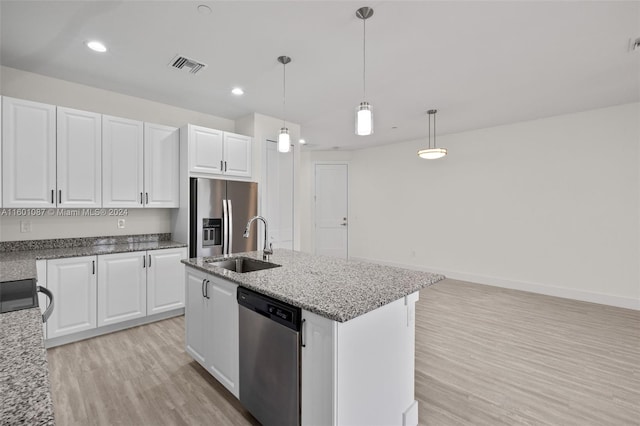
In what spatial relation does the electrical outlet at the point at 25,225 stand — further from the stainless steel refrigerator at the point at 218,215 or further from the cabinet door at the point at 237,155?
the cabinet door at the point at 237,155

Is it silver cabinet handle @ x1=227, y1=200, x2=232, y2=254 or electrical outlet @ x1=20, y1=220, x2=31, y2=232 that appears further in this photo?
silver cabinet handle @ x1=227, y1=200, x2=232, y2=254

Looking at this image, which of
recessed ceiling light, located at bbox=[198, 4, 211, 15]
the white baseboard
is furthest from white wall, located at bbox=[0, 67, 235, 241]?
the white baseboard

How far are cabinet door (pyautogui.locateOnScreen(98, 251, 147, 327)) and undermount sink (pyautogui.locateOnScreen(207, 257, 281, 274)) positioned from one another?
4.46 feet

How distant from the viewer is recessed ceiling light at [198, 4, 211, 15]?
6.74 ft

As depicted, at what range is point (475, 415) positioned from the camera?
1.94m

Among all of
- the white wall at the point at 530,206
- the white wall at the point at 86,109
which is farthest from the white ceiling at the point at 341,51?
the white wall at the point at 530,206

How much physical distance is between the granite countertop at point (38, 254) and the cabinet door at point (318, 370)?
6.17 ft

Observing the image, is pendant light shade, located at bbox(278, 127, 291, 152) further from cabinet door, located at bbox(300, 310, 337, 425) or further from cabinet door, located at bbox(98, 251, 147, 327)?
cabinet door, located at bbox(98, 251, 147, 327)

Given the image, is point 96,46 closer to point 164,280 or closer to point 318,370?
point 164,280

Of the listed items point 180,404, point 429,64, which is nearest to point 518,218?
point 429,64

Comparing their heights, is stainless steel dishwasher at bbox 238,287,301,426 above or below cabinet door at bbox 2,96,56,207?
below

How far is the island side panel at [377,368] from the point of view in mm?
1374

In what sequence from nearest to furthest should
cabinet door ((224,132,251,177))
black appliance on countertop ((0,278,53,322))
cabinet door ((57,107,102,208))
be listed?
black appliance on countertop ((0,278,53,322)) < cabinet door ((57,107,102,208)) < cabinet door ((224,132,251,177))

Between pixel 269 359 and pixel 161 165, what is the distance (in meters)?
2.96
